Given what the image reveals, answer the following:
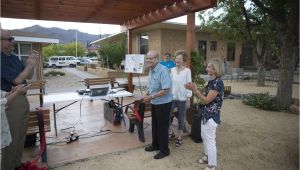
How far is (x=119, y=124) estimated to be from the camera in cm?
532

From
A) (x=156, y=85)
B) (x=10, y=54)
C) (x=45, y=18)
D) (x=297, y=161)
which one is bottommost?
(x=297, y=161)

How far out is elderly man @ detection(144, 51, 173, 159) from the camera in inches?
135

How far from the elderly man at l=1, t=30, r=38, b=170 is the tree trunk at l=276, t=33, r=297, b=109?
6820 mm

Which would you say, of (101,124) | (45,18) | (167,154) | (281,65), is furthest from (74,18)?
(281,65)

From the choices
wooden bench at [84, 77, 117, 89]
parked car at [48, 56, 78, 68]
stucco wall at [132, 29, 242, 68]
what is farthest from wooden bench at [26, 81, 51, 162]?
parked car at [48, 56, 78, 68]

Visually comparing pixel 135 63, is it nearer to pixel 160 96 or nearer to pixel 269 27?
pixel 160 96

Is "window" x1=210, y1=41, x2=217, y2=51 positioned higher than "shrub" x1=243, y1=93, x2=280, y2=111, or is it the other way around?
"window" x1=210, y1=41, x2=217, y2=51

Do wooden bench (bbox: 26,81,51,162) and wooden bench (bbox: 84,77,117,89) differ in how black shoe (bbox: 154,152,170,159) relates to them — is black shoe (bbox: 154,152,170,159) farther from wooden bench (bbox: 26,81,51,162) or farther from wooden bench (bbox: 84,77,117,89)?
wooden bench (bbox: 84,77,117,89)

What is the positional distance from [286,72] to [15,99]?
7.08 meters

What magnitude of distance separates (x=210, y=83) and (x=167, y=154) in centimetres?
146

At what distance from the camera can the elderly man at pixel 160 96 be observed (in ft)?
11.2

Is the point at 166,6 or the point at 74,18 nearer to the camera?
the point at 166,6

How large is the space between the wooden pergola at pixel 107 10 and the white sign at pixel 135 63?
1113 mm

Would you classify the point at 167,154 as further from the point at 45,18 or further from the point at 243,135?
the point at 45,18
